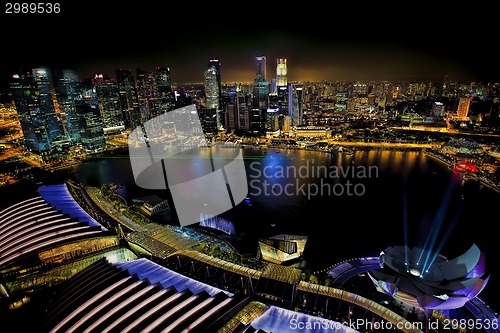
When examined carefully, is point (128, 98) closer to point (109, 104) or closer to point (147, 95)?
point (147, 95)

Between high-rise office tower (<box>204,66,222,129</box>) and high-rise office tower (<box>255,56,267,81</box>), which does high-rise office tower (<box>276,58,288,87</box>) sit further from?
high-rise office tower (<box>204,66,222,129</box>)

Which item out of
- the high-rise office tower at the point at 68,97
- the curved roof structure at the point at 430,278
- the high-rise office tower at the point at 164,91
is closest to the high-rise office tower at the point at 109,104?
the high-rise office tower at the point at 68,97

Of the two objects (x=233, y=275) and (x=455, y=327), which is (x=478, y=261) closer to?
(x=455, y=327)

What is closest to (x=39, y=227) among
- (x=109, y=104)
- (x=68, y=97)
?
(x=68, y=97)

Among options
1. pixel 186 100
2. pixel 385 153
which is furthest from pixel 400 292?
pixel 186 100

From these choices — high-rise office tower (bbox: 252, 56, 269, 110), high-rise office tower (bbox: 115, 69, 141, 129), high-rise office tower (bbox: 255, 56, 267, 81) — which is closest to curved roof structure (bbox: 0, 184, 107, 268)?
high-rise office tower (bbox: 115, 69, 141, 129)

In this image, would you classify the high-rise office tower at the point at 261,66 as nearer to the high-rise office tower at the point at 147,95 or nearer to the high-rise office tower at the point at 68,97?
the high-rise office tower at the point at 147,95
